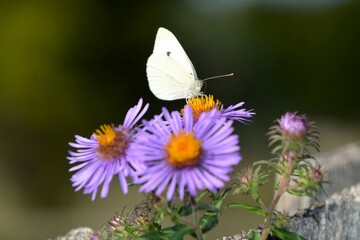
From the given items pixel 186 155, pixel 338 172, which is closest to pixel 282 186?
pixel 186 155

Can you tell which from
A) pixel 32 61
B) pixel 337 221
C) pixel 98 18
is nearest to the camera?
pixel 337 221

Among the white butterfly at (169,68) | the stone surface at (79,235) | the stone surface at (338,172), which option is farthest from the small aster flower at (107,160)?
the stone surface at (338,172)

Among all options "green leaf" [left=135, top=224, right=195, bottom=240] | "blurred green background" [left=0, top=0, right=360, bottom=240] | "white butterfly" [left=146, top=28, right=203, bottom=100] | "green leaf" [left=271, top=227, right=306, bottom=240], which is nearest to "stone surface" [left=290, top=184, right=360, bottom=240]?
"green leaf" [left=271, top=227, right=306, bottom=240]

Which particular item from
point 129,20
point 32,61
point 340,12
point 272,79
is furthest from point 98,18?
point 340,12

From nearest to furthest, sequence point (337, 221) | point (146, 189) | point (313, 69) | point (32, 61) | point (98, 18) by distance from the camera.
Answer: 1. point (146, 189)
2. point (337, 221)
3. point (32, 61)
4. point (98, 18)
5. point (313, 69)

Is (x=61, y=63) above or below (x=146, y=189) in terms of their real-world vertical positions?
above

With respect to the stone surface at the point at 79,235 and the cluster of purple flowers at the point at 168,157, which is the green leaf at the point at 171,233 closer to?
the cluster of purple flowers at the point at 168,157

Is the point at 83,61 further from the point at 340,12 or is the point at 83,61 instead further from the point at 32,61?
the point at 340,12
